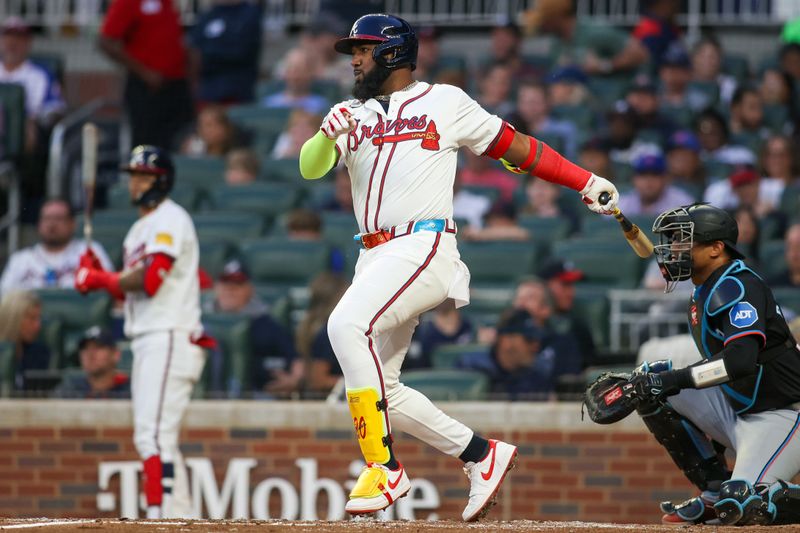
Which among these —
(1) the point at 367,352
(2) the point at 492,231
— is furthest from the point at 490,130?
(2) the point at 492,231

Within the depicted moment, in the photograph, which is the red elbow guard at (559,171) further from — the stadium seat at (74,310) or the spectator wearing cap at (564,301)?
the stadium seat at (74,310)

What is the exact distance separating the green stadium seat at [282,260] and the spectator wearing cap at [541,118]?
2183 millimetres

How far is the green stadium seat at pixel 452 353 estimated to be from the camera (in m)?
8.71

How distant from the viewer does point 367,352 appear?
5.36 m

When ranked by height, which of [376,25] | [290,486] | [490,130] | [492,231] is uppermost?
[376,25]

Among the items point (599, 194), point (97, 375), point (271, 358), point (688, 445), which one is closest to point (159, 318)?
point (97, 375)

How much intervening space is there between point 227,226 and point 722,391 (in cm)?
542

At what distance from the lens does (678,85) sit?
11828 mm

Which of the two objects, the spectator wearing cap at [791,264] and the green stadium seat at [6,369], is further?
the spectator wearing cap at [791,264]

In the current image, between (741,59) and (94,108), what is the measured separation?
564 centimetres

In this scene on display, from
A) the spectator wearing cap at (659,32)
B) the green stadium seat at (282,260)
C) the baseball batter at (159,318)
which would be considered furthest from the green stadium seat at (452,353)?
the spectator wearing cap at (659,32)

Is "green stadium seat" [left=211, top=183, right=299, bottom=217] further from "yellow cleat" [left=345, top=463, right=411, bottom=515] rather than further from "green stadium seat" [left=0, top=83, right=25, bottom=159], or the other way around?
"yellow cleat" [left=345, top=463, right=411, bottom=515]

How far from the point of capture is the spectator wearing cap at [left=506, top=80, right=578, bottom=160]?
11.0 meters

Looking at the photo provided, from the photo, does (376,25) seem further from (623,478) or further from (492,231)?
(492,231)
